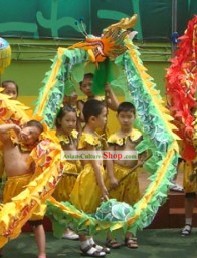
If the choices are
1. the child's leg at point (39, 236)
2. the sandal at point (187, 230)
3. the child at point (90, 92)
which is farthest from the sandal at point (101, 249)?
the child at point (90, 92)

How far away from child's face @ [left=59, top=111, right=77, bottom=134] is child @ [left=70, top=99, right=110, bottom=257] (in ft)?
0.52

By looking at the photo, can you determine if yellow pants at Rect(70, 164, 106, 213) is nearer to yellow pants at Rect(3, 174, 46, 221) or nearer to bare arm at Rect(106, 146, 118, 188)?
bare arm at Rect(106, 146, 118, 188)

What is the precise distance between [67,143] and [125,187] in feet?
1.87

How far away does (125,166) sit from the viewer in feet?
16.5

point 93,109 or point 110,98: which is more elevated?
point 110,98

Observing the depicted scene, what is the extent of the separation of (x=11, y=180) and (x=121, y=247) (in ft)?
3.60

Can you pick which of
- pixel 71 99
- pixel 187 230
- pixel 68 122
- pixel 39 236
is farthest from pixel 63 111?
pixel 187 230

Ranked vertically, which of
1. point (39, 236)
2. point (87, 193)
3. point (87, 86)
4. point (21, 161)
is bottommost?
point (39, 236)

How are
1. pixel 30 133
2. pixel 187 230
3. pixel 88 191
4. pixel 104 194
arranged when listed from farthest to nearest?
pixel 187 230 → pixel 88 191 → pixel 104 194 → pixel 30 133

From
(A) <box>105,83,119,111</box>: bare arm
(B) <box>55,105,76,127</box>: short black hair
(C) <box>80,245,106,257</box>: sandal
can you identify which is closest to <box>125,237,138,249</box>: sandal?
(C) <box>80,245,106,257</box>: sandal

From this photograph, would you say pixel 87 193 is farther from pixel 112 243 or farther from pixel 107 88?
pixel 107 88

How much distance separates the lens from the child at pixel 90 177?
4.76 m

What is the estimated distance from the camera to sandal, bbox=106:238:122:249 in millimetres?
4961

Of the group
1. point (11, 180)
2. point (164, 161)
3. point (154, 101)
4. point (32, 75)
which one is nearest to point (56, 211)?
point (11, 180)
